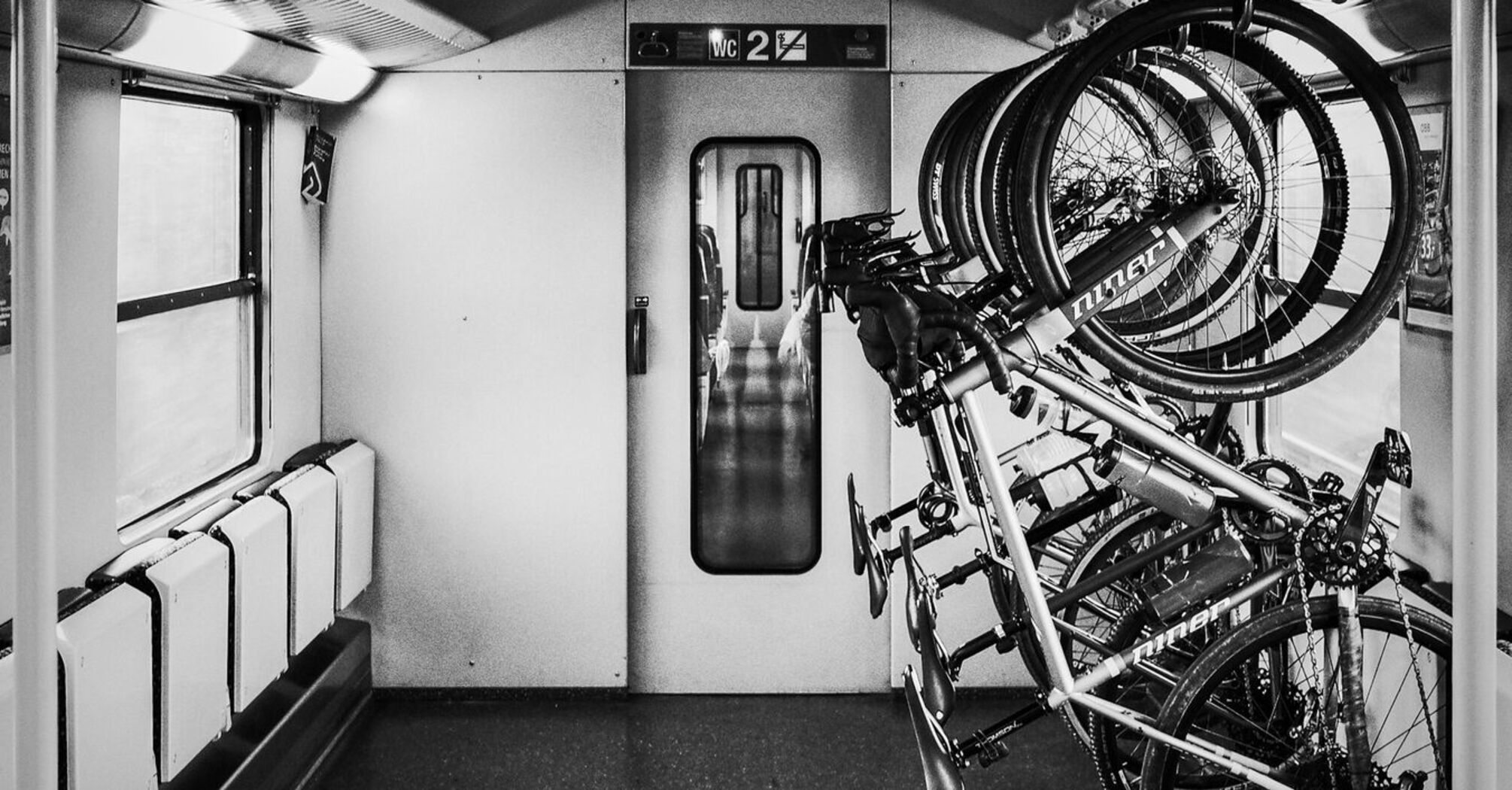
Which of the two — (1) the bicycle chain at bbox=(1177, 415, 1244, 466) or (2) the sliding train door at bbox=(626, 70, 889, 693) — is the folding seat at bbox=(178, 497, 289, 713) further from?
(1) the bicycle chain at bbox=(1177, 415, 1244, 466)

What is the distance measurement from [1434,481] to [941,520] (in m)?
1.30

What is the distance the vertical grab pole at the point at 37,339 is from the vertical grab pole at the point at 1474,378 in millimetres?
1873

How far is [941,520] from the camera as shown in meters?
4.00

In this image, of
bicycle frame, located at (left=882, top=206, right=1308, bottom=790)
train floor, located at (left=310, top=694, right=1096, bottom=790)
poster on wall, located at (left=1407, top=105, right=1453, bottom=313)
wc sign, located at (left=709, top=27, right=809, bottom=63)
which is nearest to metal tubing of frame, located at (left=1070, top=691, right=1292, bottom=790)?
bicycle frame, located at (left=882, top=206, right=1308, bottom=790)

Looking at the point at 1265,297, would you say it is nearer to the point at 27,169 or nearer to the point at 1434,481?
the point at 1434,481

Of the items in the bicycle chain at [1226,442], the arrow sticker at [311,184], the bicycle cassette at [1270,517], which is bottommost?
the bicycle cassette at [1270,517]

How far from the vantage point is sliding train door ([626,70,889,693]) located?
508 centimetres

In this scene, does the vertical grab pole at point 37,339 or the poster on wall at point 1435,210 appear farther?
the poster on wall at point 1435,210

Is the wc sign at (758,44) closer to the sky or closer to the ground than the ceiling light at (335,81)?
closer to the sky

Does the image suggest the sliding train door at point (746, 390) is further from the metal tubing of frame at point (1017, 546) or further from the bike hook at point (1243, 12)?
the bike hook at point (1243, 12)

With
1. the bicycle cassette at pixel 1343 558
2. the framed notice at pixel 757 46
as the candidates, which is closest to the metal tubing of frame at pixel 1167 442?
the bicycle cassette at pixel 1343 558

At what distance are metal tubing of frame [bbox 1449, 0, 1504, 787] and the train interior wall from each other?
3.14 m

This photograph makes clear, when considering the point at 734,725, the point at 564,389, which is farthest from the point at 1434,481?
the point at 564,389

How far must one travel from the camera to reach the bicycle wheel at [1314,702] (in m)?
2.99
